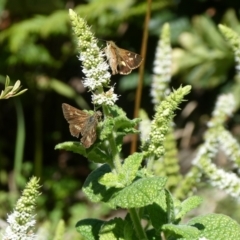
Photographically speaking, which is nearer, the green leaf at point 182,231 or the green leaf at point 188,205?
the green leaf at point 182,231

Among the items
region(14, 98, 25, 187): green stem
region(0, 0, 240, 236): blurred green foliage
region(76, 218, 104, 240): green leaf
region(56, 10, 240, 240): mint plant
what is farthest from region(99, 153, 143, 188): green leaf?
region(14, 98, 25, 187): green stem

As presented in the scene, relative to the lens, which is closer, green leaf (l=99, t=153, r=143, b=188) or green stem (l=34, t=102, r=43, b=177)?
green leaf (l=99, t=153, r=143, b=188)

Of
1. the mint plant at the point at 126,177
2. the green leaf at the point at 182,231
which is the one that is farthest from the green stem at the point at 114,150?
the green leaf at the point at 182,231

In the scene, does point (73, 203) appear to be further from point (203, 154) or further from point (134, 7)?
point (203, 154)

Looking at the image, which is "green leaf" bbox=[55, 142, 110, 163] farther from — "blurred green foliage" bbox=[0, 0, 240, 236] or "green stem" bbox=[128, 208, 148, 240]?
"blurred green foliage" bbox=[0, 0, 240, 236]

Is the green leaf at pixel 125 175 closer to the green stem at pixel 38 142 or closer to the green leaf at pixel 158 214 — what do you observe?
the green leaf at pixel 158 214

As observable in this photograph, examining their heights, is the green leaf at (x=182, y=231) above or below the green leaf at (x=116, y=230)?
above

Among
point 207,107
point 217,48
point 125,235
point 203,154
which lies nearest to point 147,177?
point 125,235
